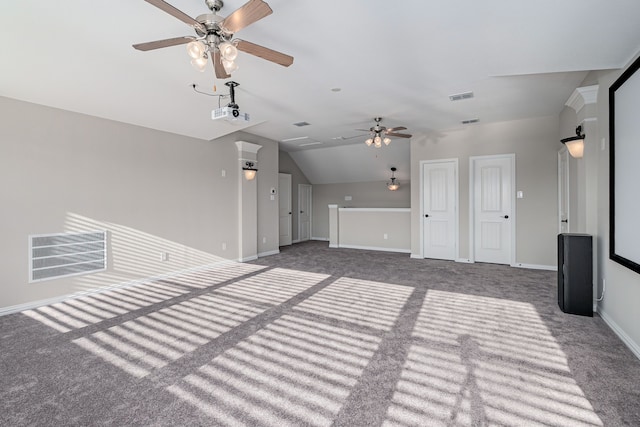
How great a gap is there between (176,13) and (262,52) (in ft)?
2.03

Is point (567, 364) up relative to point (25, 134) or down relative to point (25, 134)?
down

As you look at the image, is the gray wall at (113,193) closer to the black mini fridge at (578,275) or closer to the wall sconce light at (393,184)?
the wall sconce light at (393,184)

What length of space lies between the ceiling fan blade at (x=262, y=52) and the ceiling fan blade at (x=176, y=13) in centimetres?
27

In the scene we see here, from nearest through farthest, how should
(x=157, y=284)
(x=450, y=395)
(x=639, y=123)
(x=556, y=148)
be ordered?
(x=450, y=395) → (x=639, y=123) → (x=157, y=284) → (x=556, y=148)

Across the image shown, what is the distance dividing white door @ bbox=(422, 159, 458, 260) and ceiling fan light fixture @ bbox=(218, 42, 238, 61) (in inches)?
206

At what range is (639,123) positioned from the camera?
7.31 feet

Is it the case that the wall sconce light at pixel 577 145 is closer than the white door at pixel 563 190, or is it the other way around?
the wall sconce light at pixel 577 145

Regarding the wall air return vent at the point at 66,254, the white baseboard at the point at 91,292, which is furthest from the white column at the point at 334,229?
the wall air return vent at the point at 66,254

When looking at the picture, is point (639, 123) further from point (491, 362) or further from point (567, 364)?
point (491, 362)

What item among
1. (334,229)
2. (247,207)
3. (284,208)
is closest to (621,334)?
(247,207)

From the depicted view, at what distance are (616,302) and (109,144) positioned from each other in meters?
6.07

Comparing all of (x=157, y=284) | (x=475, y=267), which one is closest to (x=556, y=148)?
(x=475, y=267)

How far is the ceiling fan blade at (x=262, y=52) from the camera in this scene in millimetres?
2210

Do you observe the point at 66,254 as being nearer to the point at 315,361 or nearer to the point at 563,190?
the point at 315,361
